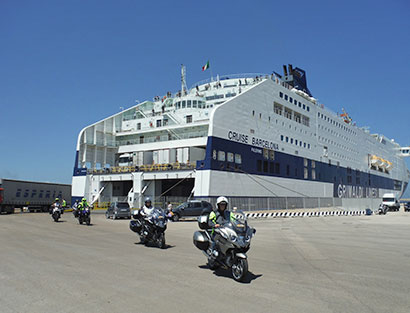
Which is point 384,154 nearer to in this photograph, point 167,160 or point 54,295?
point 167,160

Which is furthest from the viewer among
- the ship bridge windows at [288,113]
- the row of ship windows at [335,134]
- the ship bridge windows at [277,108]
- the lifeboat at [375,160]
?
the lifeboat at [375,160]

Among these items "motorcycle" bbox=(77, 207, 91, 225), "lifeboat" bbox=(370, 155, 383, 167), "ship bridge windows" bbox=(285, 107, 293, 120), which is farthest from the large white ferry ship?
"lifeboat" bbox=(370, 155, 383, 167)

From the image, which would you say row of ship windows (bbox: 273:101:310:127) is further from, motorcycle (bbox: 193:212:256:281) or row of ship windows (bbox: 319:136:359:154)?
motorcycle (bbox: 193:212:256:281)

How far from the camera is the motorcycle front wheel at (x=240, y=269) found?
6.03 m

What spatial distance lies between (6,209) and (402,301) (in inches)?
1348

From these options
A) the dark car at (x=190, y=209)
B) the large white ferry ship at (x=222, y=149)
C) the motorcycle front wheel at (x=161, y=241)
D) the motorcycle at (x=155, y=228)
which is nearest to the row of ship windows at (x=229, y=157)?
the large white ferry ship at (x=222, y=149)

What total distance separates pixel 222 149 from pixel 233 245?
22.8 meters

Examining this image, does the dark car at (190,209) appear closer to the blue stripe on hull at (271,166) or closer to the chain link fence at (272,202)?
the chain link fence at (272,202)

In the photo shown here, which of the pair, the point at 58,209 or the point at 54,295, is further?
the point at 58,209

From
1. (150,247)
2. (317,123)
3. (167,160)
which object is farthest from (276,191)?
(150,247)

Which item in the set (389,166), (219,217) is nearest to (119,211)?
(219,217)

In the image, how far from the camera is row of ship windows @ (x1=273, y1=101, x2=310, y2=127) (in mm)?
36531

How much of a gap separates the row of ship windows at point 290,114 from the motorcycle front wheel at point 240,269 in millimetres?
31105

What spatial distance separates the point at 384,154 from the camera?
232ft
